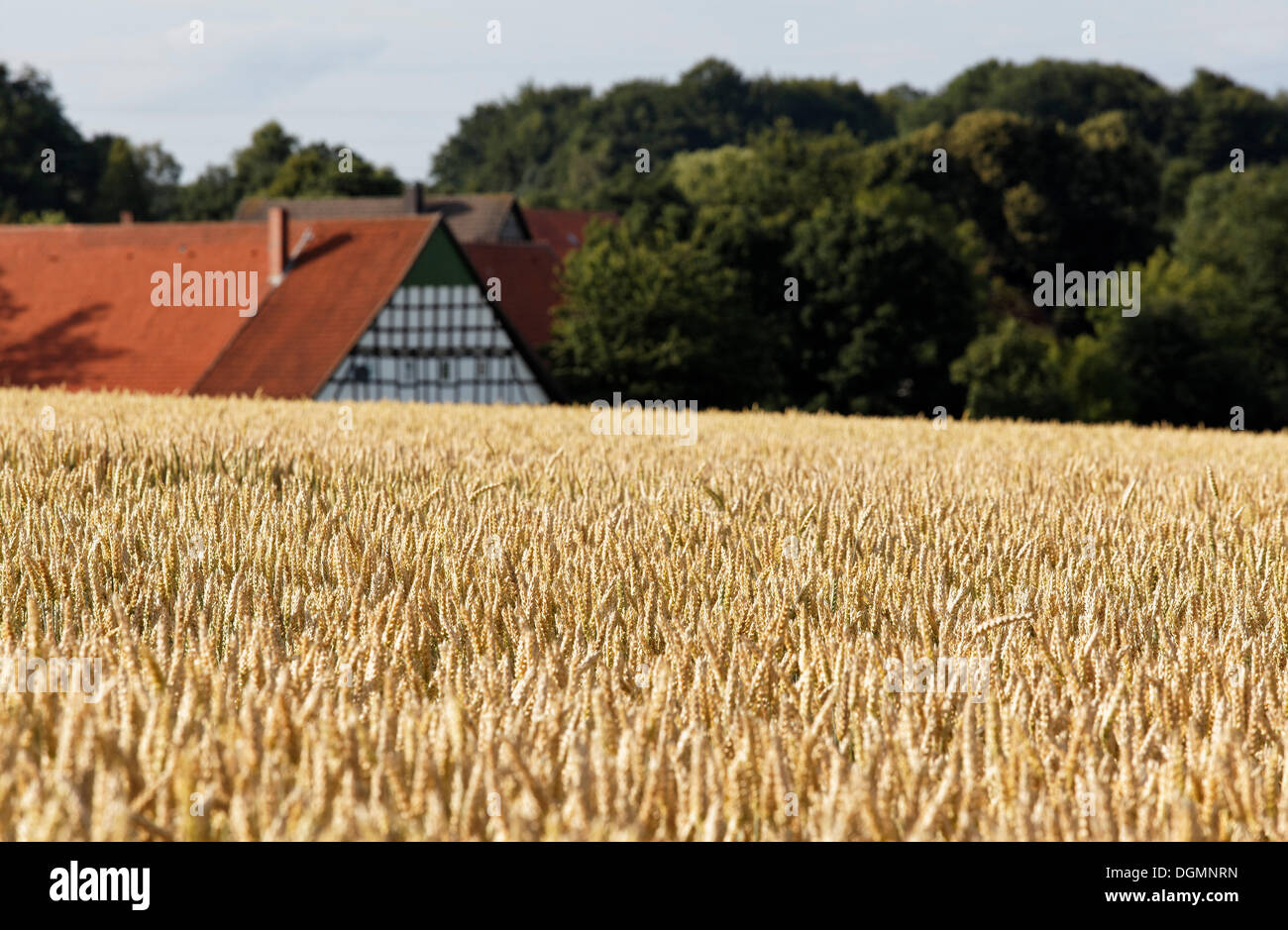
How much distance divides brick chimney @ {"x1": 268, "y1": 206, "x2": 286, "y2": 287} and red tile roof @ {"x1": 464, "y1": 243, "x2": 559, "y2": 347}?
9126mm

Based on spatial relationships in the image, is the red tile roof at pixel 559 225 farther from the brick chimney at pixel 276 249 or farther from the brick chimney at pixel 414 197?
the brick chimney at pixel 276 249

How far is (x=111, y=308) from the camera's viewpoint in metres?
39.7

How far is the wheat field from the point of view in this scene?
2.39 m

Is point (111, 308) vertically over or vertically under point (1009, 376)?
over

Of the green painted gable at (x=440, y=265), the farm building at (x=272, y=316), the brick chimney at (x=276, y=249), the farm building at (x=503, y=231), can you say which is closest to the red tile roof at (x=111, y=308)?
the farm building at (x=272, y=316)

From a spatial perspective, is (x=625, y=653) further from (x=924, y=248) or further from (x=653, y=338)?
(x=924, y=248)

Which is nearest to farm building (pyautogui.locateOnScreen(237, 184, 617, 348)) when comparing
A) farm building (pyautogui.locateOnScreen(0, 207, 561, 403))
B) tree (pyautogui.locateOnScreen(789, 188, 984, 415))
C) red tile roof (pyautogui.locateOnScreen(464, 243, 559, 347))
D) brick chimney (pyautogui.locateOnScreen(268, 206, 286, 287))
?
red tile roof (pyautogui.locateOnScreen(464, 243, 559, 347))

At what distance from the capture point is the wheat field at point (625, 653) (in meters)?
2.39

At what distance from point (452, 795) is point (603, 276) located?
44.3 meters

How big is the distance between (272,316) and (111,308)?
4685 millimetres

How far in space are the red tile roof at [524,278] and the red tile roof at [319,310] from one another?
8.71 m

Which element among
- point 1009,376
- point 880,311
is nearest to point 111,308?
point 880,311

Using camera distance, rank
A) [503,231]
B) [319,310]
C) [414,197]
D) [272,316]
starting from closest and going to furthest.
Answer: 1. [319,310]
2. [272,316]
3. [414,197]
4. [503,231]
